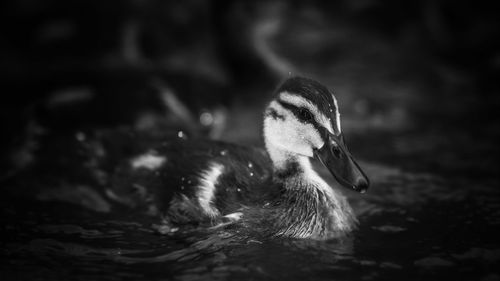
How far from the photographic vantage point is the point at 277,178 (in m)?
4.11

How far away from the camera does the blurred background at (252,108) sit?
379 centimetres

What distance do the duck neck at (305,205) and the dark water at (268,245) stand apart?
8 cm

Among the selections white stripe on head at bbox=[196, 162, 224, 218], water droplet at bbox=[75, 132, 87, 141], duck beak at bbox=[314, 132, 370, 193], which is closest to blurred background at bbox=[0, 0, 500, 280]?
water droplet at bbox=[75, 132, 87, 141]

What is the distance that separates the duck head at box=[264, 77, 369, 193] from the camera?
148 inches

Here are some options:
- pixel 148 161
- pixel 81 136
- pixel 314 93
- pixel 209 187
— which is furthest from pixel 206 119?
pixel 314 93

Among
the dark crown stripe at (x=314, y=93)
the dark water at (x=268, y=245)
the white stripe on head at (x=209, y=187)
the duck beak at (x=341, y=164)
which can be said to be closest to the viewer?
the dark water at (x=268, y=245)

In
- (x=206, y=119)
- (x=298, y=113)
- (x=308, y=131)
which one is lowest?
(x=308, y=131)

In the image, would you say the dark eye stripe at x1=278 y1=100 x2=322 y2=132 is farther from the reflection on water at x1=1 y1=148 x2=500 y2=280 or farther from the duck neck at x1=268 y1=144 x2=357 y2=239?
the reflection on water at x1=1 y1=148 x2=500 y2=280

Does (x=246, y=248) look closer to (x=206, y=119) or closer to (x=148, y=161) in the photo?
(x=148, y=161)

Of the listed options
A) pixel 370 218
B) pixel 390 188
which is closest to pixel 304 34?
pixel 390 188

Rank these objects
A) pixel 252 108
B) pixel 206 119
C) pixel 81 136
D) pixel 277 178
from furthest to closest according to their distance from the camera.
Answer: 1. pixel 252 108
2. pixel 206 119
3. pixel 81 136
4. pixel 277 178

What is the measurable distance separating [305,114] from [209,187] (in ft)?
2.56

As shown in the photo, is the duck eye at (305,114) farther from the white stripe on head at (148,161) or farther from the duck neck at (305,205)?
the white stripe on head at (148,161)

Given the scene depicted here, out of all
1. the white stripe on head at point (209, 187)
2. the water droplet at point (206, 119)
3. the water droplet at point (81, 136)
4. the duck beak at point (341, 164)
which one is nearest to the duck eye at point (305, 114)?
the duck beak at point (341, 164)
